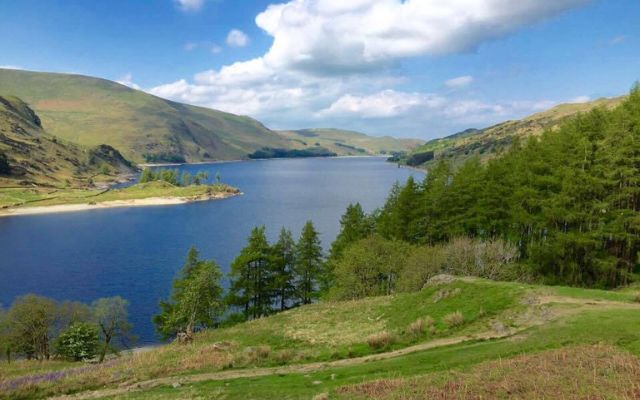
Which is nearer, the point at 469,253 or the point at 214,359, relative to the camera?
the point at 214,359

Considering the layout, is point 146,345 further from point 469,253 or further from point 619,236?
point 619,236

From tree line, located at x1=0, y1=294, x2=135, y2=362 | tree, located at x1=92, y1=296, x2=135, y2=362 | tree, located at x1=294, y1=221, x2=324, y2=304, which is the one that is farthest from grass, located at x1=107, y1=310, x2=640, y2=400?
tree, located at x1=294, y1=221, x2=324, y2=304

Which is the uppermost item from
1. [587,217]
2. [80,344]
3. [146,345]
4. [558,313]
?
[587,217]

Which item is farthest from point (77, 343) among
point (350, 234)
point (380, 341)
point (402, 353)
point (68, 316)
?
point (350, 234)

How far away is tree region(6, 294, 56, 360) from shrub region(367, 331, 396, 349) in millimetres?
45709

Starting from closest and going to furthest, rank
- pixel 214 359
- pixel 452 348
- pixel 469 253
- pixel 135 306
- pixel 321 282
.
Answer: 1. pixel 452 348
2. pixel 214 359
3. pixel 469 253
4. pixel 321 282
5. pixel 135 306

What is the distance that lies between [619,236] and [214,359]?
40293mm

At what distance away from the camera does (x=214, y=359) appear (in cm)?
2883

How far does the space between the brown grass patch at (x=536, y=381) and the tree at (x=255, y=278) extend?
51.1 m

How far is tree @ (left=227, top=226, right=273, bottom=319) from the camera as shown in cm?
6725

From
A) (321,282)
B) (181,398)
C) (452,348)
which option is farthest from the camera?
(321,282)

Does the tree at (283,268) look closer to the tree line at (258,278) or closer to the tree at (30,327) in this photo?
the tree line at (258,278)

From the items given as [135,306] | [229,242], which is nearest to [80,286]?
[135,306]

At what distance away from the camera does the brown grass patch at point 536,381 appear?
14305mm
